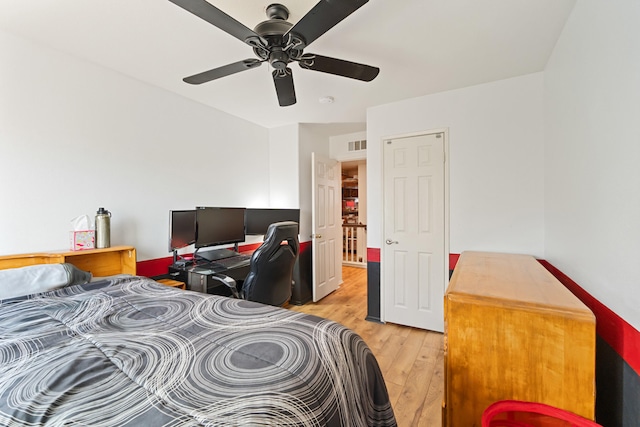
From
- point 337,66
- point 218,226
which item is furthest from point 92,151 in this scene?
point 337,66

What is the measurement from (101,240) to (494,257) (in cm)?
307

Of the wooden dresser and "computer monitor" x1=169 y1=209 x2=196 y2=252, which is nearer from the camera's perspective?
the wooden dresser

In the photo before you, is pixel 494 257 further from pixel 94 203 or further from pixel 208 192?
pixel 94 203

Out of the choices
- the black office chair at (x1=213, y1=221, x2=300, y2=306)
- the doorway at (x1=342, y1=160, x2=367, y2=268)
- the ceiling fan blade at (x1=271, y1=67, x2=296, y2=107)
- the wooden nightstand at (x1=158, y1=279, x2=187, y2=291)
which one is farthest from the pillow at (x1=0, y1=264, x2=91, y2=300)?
the doorway at (x1=342, y1=160, x2=367, y2=268)

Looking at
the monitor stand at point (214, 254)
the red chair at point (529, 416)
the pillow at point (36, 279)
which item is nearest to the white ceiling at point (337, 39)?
the pillow at point (36, 279)

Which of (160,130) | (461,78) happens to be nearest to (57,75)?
(160,130)

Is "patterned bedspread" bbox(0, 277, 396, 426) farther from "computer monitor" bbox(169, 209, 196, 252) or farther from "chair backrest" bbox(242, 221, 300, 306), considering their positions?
"computer monitor" bbox(169, 209, 196, 252)

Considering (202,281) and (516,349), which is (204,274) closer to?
(202,281)

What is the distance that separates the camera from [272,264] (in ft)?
6.88

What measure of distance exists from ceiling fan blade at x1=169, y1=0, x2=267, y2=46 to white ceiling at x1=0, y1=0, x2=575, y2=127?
0.89 feet

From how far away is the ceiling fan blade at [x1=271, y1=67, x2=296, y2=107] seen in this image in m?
1.70

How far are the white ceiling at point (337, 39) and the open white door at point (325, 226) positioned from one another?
136cm

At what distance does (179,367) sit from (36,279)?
1.31m

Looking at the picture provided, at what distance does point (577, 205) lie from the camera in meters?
1.56
